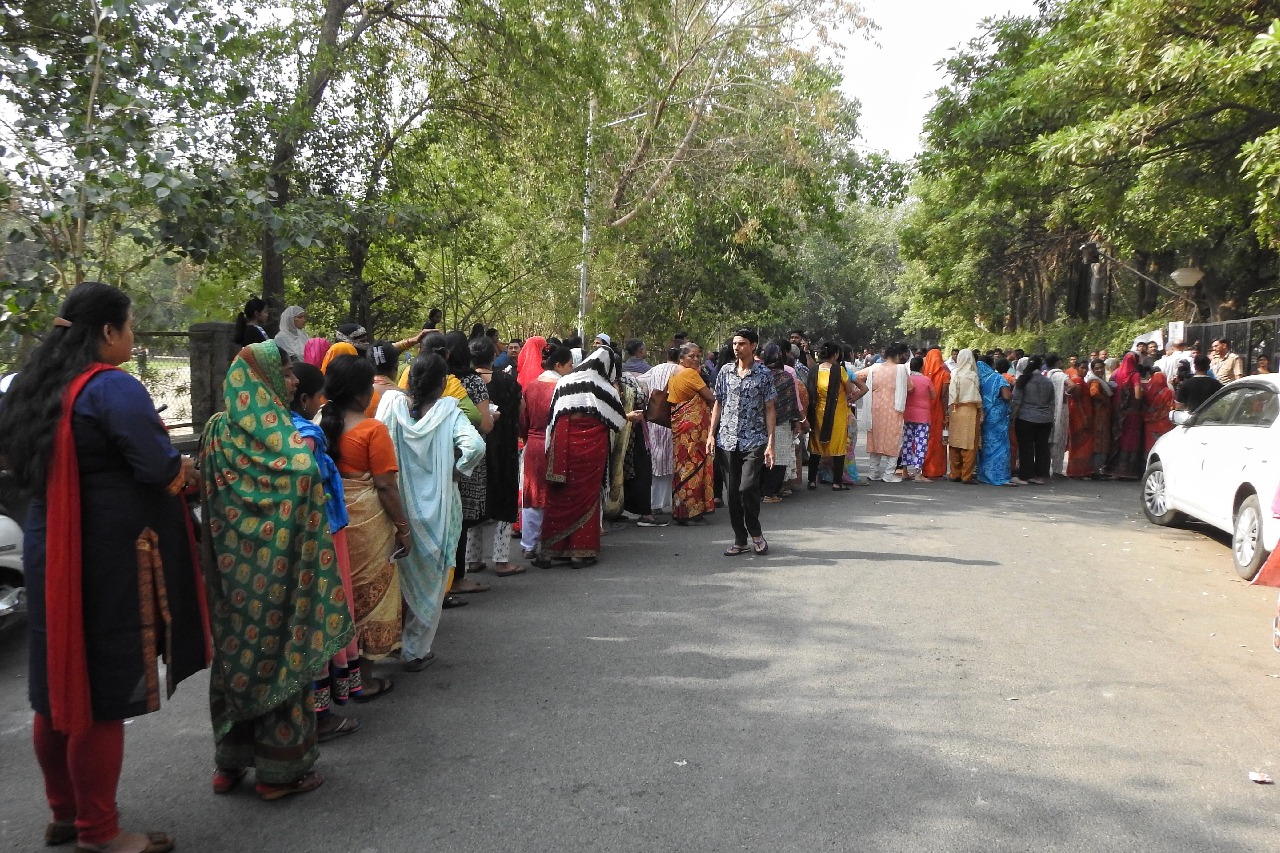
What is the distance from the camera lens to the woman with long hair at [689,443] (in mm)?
9781

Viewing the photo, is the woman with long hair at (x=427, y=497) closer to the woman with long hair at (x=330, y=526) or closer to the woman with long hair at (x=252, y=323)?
the woman with long hair at (x=330, y=526)

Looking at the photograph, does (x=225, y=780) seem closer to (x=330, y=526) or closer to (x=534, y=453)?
(x=330, y=526)

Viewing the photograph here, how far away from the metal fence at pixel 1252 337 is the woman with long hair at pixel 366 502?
50.0 ft

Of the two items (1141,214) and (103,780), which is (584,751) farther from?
(1141,214)

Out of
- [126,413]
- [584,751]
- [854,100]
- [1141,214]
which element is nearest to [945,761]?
[584,751]

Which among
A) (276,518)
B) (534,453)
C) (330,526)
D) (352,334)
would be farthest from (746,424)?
(276,518)

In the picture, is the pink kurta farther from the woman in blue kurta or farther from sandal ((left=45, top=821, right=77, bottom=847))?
sandal ((left=45, top=821, right=77, bottom=847))

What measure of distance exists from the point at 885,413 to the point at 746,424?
5996 millimetres

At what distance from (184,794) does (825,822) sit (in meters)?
2.41

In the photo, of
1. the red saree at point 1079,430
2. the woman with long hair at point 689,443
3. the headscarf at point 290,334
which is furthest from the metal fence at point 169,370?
the red saree at point 1079,430

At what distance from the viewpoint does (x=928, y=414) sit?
13.8 metres

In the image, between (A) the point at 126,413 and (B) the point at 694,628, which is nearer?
(A) the point at 126,413

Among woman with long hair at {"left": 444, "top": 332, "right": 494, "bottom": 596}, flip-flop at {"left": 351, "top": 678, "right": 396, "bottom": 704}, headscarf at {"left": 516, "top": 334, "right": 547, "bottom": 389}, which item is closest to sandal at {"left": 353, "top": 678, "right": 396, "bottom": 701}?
flip-flop at {"left": 351, "top": 678, "right": 396, "bottom": 704}

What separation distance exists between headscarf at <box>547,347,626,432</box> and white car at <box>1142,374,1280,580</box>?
15.5 ft
